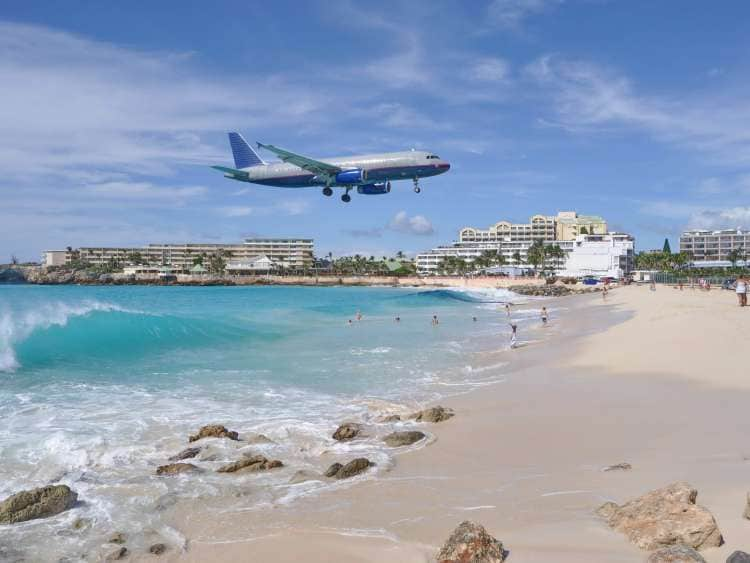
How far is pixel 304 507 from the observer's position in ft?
24.5

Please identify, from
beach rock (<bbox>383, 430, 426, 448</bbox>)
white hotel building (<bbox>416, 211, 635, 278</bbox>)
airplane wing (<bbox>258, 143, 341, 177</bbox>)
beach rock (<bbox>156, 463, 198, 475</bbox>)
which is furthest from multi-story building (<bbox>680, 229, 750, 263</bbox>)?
beach rock (<bbox>156, 463, 198, 475</bbox>)

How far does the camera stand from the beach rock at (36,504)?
293 inches

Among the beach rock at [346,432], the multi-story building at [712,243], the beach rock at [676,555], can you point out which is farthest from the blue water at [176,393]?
the multi-story building at [712,243]

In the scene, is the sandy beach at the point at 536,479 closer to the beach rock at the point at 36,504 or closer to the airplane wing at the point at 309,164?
the beach rock at the point at 36,504

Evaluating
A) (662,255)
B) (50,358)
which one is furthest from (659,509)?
(662,255)

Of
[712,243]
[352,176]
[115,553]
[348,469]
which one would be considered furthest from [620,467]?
[712,243]

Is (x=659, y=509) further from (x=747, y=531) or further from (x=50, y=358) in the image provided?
(x=50, y=358)

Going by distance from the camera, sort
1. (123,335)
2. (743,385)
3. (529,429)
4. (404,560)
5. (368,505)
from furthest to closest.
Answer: (123,335), (743,385), (529,429), (368,505), (404,560)

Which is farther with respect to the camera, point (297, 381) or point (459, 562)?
point (297, 381)

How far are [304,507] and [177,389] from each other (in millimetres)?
11004

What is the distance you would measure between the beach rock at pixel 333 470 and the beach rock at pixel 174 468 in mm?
2093

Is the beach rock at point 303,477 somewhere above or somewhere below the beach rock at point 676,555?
below

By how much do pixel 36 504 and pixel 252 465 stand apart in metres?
2.90

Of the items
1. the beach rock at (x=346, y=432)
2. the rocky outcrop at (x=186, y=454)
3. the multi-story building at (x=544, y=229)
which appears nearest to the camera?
the rocky outcrop at (x=186, y=454)
